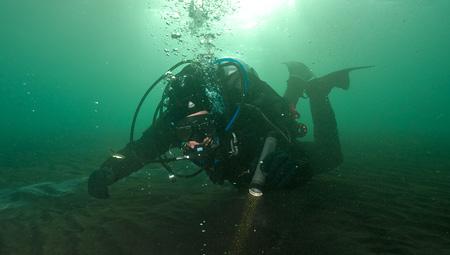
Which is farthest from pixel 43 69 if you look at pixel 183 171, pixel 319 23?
pixel 183 171

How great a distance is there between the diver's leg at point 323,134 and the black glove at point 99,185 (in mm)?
3721

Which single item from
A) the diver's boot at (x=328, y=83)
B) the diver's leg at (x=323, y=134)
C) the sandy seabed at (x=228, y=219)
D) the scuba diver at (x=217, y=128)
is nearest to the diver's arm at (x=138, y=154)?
the scuba diver at (x=217, y=128)

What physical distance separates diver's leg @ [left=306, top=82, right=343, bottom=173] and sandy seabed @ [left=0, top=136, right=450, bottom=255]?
422 millimetres

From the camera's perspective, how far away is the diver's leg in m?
5.99

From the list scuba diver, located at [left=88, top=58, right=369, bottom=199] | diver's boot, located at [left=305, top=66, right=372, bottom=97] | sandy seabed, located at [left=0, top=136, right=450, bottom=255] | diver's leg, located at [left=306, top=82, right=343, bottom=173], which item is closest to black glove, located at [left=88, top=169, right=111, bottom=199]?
scuba diver, located at [left=88, top=58, right=369, bottom=199]

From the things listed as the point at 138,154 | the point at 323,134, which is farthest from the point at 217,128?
the point at 323,134

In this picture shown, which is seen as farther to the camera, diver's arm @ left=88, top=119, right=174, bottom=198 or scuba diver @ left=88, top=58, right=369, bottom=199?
diver's arm @ left=88, top=119, right=174, bottom=198

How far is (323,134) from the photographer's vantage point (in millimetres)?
6363

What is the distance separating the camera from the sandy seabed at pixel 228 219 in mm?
3104

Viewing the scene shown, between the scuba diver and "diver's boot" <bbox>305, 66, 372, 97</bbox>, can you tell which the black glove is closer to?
the scuba diver

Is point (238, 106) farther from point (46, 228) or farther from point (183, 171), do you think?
point (183, 171)

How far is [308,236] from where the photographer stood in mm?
3240

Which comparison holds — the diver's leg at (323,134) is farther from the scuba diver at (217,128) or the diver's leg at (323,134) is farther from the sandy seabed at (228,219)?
the scuba diver at (217,128)

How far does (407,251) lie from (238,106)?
2.31 meters
